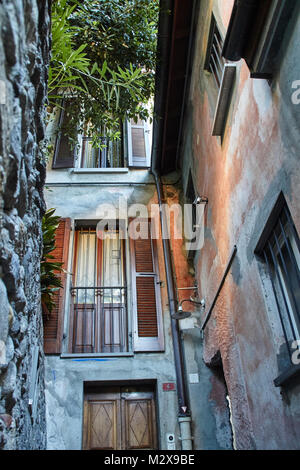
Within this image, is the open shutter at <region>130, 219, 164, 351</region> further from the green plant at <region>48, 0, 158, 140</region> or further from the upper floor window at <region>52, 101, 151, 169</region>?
the green plant at <region>48, 0, 158, 140</region>

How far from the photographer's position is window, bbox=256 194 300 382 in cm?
302

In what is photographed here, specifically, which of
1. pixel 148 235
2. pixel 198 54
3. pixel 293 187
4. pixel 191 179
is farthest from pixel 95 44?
pixel 293 187

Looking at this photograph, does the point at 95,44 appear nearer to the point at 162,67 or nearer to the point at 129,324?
the point at 162,67

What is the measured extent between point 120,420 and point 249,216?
3874 mm

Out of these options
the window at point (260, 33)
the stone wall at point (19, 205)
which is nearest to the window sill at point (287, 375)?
the stone wall at point (19, 205)

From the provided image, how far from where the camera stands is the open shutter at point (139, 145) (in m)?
8.59

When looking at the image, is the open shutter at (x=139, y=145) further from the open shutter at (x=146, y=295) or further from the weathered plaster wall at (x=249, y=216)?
the weathered plaster wall at (x=249, y=216)

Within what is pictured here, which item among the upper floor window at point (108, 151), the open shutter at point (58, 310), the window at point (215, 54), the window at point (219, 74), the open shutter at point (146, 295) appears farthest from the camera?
the upper floor window at point (108, 151)

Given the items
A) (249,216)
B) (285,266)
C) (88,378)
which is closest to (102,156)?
(88,378)

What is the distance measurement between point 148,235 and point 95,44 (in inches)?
137

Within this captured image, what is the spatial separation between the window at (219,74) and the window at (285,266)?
171cm

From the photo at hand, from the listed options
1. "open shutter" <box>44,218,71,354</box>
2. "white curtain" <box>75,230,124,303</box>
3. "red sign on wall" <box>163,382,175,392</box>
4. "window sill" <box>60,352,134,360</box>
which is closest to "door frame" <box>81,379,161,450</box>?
"red sign on wall" <box>163,382,175,392</box>

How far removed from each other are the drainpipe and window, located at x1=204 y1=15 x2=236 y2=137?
9.49 feet

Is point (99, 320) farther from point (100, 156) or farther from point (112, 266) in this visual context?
point (100, 156)
